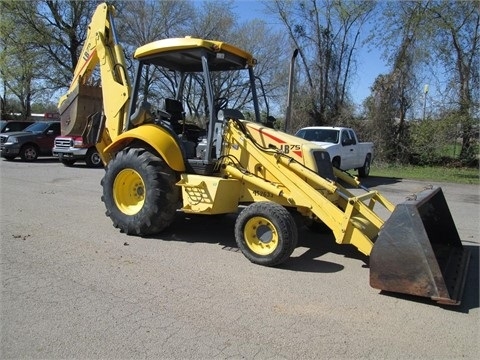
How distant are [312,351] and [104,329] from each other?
5.64 ft

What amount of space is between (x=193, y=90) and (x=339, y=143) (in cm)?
814

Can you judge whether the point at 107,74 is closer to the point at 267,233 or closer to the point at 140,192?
the point at 140,192

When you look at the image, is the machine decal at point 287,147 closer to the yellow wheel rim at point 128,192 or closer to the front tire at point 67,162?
the yellow wheel rim at point 128,192

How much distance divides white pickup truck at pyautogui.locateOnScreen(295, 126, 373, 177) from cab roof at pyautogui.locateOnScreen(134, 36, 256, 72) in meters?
7.41

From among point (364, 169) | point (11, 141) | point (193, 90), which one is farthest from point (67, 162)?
point (193, 90)

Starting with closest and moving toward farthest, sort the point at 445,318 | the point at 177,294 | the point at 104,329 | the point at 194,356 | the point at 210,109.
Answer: the point at 194,356 → the point at 104,329 → the point at 445,318 → the point at 177,294 → the point at 210,109

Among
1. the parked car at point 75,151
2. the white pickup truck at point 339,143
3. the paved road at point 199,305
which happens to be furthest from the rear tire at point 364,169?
the paved road at point 199,305

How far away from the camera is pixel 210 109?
6.33 meters

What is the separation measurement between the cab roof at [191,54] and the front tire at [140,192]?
149cm

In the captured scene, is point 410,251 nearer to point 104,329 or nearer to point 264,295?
point 264,295

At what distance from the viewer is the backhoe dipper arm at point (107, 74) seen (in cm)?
755

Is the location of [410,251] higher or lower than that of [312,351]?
higher

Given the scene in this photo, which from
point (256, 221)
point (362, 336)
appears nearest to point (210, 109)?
point (256, 221)

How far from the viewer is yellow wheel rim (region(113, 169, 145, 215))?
23.1 ft
